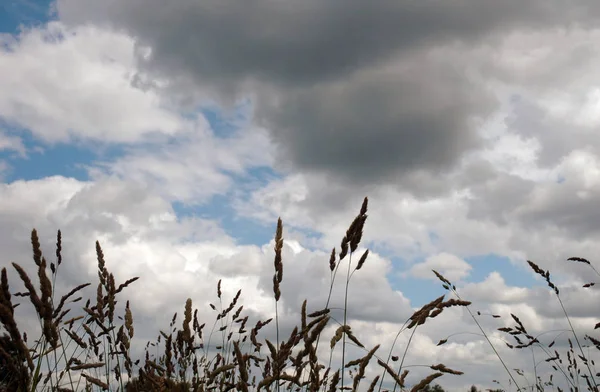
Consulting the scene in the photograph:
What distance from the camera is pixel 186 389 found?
2055 millimetres

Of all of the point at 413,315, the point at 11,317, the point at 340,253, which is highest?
the point at 340,253

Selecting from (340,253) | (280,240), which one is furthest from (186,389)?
(340,253)

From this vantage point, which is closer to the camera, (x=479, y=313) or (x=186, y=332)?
(x=186, y=332)

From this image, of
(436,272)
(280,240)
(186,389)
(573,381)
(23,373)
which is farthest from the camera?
(573,381)

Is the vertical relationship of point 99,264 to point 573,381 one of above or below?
above

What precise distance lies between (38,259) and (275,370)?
138 centimetres

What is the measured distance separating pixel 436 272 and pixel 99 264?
316cm

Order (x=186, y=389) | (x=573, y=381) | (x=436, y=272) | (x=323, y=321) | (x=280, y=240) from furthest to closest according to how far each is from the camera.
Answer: (x=573, y=381) < (x=436, y=272) < (x=280, y=240) < (x=323, y=321) < (x=186, y=389)

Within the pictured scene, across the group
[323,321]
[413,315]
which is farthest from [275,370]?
[413,315]

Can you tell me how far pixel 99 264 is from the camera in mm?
4012

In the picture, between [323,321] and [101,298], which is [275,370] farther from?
[101,298]

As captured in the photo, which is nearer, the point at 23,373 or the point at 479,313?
the point at 23,373

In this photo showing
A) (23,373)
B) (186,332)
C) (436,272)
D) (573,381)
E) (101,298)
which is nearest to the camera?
(23,373)

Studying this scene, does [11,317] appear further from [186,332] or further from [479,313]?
[479,313]
